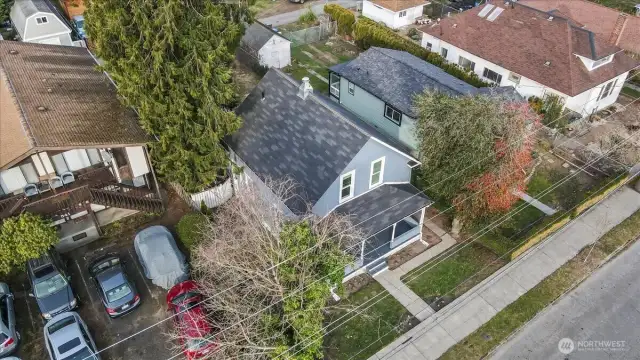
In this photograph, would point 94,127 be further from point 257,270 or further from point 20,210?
point 257,270

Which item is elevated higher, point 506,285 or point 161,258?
point 161,258

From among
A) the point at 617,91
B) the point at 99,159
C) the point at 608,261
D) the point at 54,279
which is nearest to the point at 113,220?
Answer: the point at 99,159

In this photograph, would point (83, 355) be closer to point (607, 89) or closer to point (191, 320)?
point (191, 320)

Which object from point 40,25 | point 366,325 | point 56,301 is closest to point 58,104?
point 56,301

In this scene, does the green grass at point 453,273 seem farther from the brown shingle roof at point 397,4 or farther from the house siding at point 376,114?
the brown shingle roof at point 397,4

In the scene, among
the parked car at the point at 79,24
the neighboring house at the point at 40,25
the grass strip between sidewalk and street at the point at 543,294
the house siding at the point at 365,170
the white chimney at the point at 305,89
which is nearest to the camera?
the grass strip between sidewalk and street at the point at 543,294

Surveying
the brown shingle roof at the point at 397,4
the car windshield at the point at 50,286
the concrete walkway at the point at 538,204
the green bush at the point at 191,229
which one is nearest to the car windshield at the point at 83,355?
the car windshield at the point at 50,286

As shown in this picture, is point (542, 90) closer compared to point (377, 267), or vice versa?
point (377, 267)

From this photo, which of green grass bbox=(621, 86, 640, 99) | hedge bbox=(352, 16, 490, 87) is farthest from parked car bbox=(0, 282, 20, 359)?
green grass bbox=(621, 86, 640, 99)
